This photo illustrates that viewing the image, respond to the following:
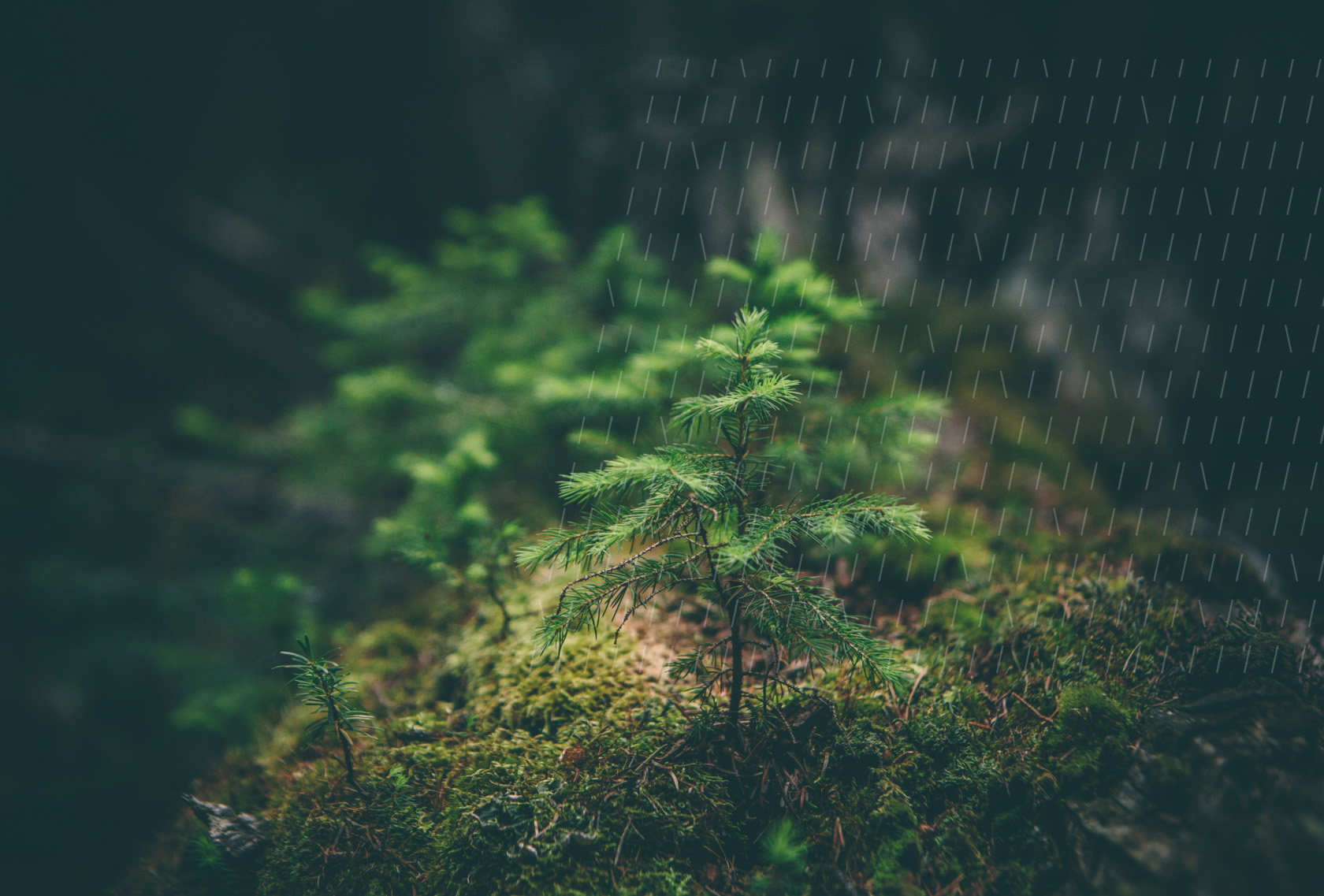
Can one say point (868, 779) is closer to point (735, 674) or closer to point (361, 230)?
point (735, 674)

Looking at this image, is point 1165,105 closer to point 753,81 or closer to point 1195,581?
point 753,81

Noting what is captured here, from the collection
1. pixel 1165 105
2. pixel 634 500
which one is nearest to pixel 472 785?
pixel 634 500

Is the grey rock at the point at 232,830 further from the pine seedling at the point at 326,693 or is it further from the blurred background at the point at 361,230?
the blurred background at the point at 361,230

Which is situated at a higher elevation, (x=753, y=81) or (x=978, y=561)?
(x=753, y=81)

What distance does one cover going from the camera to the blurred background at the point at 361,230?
4629 millimetres

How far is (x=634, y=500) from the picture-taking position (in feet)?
12.2

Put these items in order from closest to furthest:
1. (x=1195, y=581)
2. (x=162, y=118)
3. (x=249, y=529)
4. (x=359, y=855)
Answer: (x=359, y=855) → (x=1195, y=581) → (x=249, y=529) → (x=162, y=118)

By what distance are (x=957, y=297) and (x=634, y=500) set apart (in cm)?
397

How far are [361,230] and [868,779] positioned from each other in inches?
345

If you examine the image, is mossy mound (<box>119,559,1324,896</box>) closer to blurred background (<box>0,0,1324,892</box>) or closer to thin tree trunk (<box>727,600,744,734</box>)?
thin tree trunk (<box>727,600,744,734</box>)

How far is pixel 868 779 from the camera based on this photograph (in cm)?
233

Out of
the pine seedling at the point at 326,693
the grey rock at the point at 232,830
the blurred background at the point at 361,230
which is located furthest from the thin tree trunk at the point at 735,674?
the blurred background at the point at 361,230

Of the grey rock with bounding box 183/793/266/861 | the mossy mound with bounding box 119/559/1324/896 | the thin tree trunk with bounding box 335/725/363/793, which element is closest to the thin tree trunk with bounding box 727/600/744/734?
the mossy mound with bounding box 119/559/1324/896

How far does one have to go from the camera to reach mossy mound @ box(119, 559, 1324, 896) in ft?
6.52
